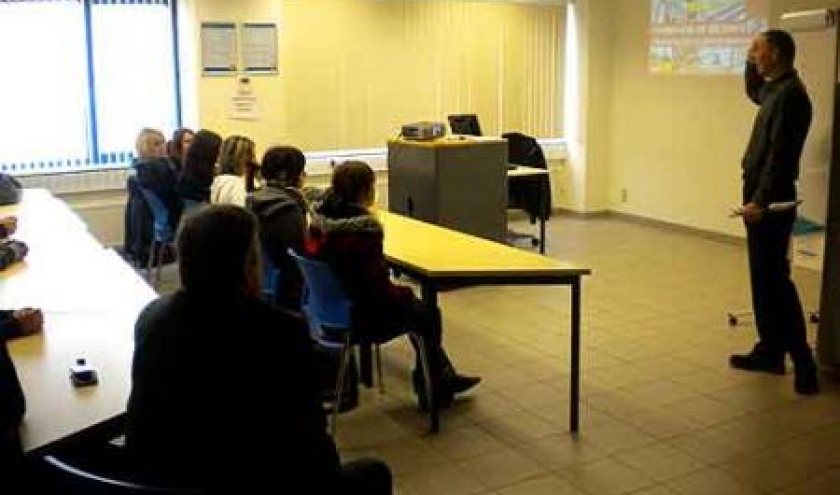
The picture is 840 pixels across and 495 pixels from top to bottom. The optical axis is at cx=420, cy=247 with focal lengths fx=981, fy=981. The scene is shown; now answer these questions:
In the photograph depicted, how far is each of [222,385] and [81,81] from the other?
5.97 m

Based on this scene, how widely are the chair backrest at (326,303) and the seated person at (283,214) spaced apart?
35 cm

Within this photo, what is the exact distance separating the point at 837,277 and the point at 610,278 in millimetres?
2380

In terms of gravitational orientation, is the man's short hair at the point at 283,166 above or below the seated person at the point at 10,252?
above

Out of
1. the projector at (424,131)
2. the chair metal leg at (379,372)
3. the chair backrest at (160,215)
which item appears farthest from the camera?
the projector at (424,131)

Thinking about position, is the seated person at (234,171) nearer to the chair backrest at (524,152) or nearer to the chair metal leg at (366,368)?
the chair metal leg at (366,368)

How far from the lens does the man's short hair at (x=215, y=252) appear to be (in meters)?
1.96

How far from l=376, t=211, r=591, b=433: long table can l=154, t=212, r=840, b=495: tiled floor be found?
21 cm

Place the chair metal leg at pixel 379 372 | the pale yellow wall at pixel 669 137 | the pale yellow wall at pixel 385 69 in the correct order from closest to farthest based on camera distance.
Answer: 1. the chair metal leg at pixel 379 372
2. the pale yellow wall at pixel 385 69
3. the pale yellow wall at pixel 669 137

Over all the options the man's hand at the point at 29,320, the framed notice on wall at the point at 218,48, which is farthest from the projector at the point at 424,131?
the man's hand at the point at 29,320

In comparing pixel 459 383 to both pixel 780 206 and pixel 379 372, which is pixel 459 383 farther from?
pixel 780 206

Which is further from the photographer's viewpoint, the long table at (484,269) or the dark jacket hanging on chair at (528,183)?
the dark jacket hanging on chair at (528,183)

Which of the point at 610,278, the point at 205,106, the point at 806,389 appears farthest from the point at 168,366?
the point at 205,106

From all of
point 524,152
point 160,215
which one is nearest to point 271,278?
point 160,215

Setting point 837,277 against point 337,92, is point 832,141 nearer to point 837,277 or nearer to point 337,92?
point 837,277
